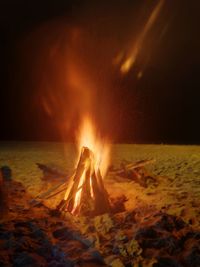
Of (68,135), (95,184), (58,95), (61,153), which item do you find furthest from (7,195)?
(58,95)

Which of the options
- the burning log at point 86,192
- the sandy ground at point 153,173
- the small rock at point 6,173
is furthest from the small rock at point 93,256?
the small rock at point 6,173

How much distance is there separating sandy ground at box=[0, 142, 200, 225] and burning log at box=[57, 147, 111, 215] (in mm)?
582

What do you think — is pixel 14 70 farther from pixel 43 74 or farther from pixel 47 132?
pixel 47 132

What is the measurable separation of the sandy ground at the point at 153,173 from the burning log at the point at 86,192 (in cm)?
58

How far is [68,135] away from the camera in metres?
19.5

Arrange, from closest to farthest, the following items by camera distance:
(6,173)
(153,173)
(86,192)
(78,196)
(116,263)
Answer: (116,263) → (78,196) → (86,192) → (6,173) → (153,173)

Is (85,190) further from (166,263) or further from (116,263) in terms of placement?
(166,263)

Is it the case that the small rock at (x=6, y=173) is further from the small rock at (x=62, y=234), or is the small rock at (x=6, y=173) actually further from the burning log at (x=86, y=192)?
the small rock at (x=62, y=234)

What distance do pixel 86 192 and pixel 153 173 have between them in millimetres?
3184

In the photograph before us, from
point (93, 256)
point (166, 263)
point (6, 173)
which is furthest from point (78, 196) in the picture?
point (6, 173)

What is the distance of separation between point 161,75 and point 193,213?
1690 centimetres

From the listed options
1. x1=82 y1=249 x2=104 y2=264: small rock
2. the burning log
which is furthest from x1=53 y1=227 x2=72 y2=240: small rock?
the burning log

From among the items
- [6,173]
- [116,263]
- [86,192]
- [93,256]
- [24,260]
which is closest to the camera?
[24,260]

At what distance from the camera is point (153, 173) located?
8.56m
